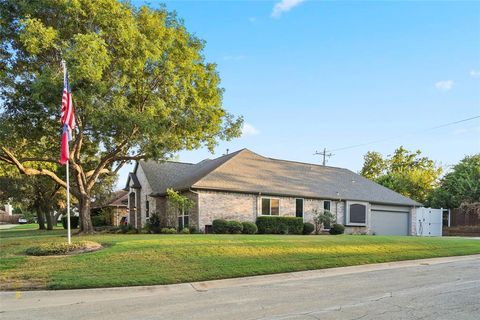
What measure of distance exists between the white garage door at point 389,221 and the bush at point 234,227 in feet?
42.1

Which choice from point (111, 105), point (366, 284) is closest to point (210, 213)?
point (111, 105)

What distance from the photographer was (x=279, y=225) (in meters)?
26.5

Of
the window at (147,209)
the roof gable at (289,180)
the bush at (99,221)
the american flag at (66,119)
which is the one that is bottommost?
Answer: the bush at (99,221)

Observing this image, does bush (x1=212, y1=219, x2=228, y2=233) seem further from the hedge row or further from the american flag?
the american flag

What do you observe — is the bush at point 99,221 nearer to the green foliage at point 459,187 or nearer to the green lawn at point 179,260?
the green lawn at point 179,260

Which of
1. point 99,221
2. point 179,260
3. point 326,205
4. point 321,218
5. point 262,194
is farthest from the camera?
point 99,221

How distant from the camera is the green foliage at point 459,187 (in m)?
36.8

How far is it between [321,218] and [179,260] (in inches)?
681

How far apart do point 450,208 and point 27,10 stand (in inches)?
1419

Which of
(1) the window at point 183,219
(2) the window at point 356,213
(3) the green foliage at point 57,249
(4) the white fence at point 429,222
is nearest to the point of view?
(3) the green foliage at point 57,249

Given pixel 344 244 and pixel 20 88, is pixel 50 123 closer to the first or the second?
pixel 20 88

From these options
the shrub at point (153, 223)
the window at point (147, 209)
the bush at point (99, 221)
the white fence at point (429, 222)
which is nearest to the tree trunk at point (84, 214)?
the shrub at point (153, 223)

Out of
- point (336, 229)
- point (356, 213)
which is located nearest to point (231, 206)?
point (336, 229)

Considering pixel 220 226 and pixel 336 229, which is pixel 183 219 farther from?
pixel 336 229
